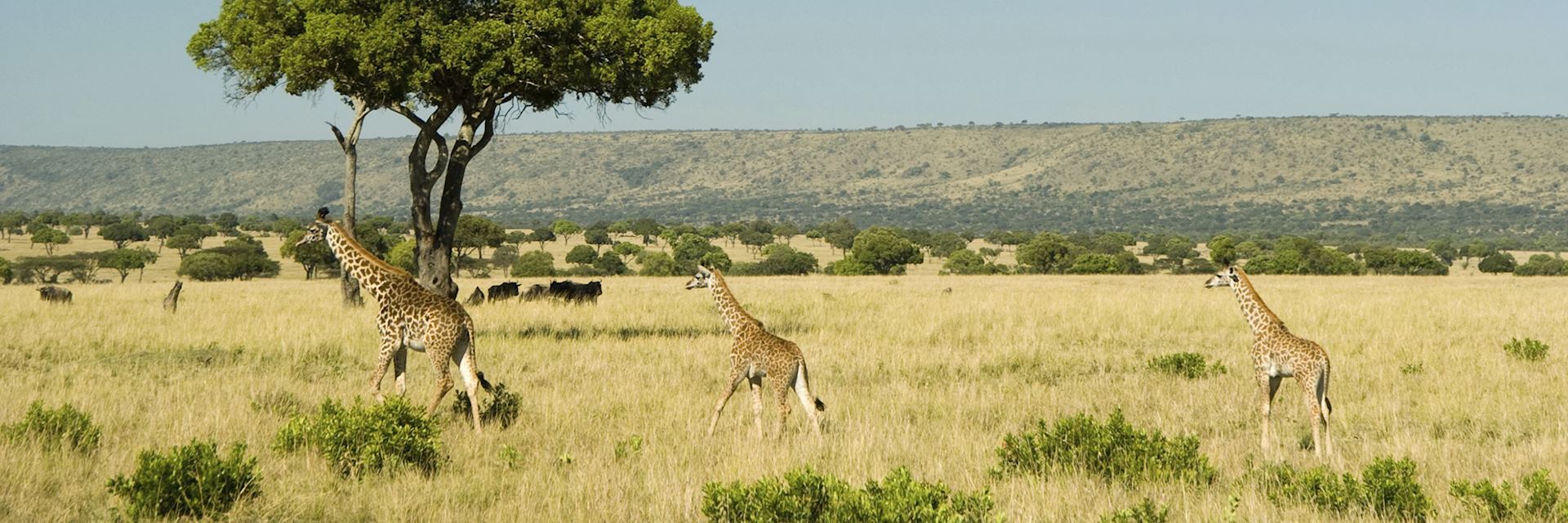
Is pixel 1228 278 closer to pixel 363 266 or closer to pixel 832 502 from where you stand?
pixel 832 502

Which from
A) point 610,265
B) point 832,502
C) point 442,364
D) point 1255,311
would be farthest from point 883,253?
point 832,502

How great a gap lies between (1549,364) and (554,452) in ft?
41.9

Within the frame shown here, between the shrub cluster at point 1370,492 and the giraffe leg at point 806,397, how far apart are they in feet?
11.1

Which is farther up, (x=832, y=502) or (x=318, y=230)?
(x=318, y=230)

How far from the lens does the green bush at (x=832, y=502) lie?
7066mm

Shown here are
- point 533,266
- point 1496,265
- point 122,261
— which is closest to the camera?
point 122,261

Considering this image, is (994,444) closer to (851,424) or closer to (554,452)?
(851,424)

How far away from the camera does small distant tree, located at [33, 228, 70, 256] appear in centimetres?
7612

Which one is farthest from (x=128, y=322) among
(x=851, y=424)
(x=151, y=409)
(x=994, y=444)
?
(x=994, y=444)

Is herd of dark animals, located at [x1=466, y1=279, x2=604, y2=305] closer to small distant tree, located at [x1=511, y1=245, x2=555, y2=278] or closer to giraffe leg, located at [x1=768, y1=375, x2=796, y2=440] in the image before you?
giraffe leg, located at [x1=768, y1=375, x2=796, y2=440]

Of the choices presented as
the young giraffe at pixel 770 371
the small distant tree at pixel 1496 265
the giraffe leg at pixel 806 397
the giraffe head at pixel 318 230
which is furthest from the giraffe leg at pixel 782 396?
the small distant tree at pixel 1496 265

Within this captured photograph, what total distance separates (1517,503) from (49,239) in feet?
276

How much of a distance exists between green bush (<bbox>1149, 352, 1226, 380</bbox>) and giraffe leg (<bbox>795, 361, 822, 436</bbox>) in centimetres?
644

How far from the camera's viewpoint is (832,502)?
7246 millimetres
